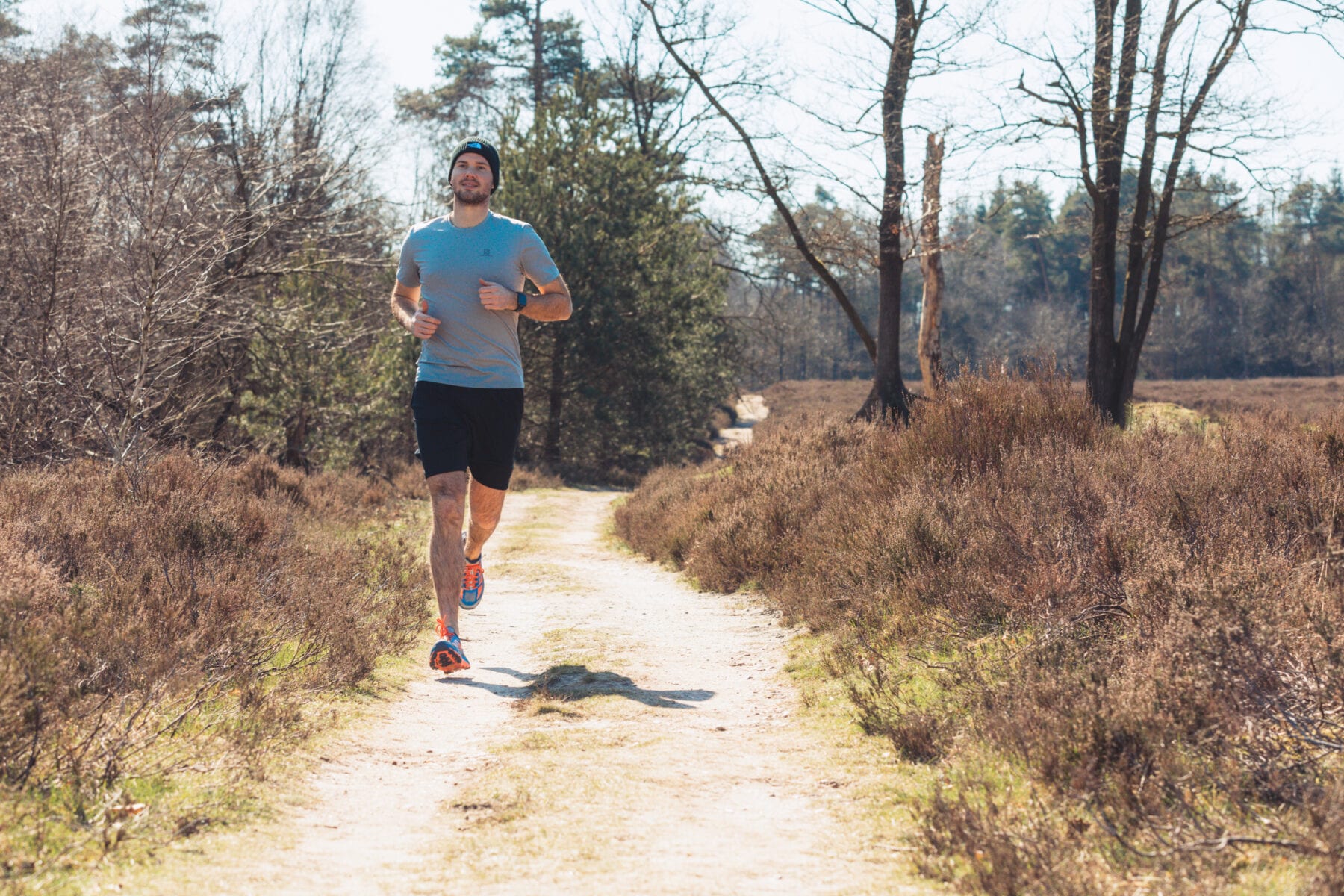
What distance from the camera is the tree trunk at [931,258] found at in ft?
53.3

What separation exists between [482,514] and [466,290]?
126 cm

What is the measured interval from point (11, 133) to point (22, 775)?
934cm

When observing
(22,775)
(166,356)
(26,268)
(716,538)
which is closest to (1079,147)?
(716,538)

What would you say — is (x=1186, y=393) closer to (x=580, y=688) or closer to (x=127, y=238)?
(x=127, y=238)

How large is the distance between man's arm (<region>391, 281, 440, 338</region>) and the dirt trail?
5.71 ft

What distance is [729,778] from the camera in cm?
360

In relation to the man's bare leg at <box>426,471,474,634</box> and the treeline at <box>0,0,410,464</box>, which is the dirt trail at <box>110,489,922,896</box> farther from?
the treeline at <box>0,0,410,464</box>

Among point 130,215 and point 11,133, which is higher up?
point 11,133

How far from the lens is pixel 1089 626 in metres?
4.16

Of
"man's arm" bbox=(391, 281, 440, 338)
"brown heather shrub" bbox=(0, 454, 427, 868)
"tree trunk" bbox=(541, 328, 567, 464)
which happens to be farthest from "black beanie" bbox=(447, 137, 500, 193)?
"tree trunk" bbox=(541, 328, 567, 464)

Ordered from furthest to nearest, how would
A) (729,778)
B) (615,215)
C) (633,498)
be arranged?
(615,215) < (633,498) < (729,778)

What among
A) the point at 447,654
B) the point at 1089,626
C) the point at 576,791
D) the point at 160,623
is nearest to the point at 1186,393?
the point at 1089,626

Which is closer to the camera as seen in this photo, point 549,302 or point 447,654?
point 447,654

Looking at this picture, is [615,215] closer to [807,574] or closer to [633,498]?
[633,498]
